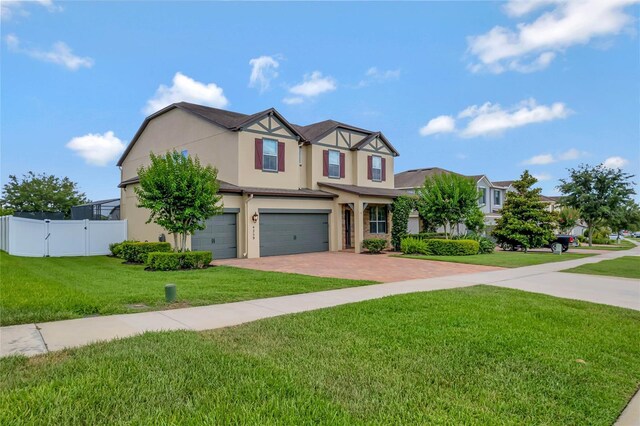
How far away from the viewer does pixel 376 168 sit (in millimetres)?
26531

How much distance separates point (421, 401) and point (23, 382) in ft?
12.3

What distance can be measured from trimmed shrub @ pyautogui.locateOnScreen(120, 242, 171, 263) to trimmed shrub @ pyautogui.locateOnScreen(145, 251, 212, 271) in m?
2.18

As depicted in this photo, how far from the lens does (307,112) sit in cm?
3005

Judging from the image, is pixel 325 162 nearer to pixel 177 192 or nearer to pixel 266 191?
pixel 266 191

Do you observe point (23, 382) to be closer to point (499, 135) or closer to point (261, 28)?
point (261, 28)

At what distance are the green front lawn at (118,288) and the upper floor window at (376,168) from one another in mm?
15203

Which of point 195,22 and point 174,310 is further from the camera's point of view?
point 195,22

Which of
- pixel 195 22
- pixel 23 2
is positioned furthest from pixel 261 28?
pixel 23 2

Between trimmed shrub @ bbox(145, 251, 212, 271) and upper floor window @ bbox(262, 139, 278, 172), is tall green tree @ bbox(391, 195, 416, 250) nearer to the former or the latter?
upper floor window @ bbox(262, 139, 278, 172)

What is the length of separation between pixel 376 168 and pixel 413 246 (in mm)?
7507

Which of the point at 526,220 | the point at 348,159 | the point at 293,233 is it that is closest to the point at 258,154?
the point at 293,233

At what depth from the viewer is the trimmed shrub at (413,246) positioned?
2069cm

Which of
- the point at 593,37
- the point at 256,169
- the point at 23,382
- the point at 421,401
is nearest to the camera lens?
the point at 421,401

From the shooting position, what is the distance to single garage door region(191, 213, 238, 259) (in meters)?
17.4
